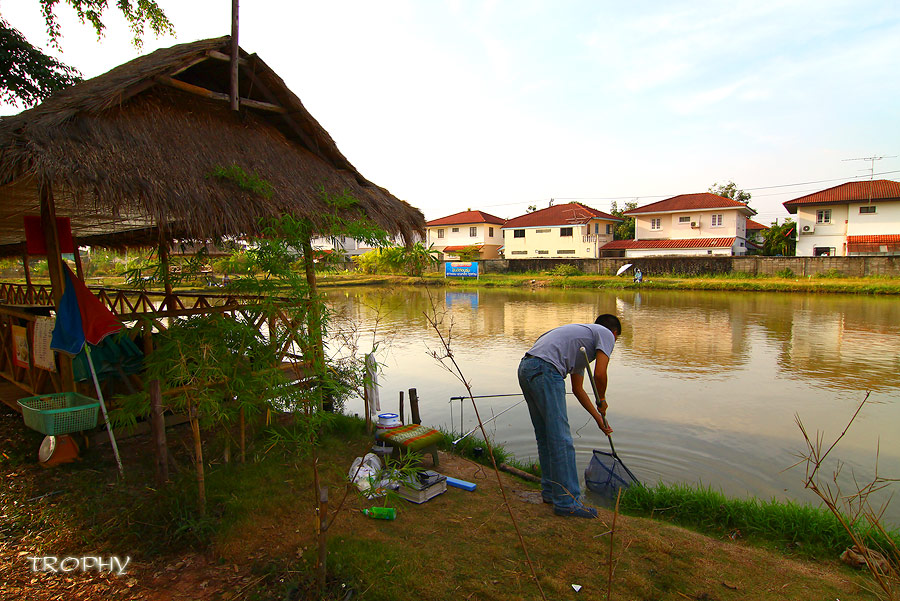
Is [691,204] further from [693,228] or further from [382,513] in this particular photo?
[382,513]

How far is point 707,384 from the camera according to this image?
8.48 meters

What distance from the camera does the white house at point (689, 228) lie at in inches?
1230

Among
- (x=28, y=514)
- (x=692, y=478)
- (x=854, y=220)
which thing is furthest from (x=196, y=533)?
(x=854, y=220)

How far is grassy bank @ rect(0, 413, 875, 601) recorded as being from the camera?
283 cm

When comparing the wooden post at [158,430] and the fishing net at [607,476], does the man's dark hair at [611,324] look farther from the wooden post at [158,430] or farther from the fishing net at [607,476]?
the wooden post at [158,430]

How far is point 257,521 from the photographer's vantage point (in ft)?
11.2

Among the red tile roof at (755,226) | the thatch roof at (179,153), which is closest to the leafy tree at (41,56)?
→ the thatch roof at (179,153)

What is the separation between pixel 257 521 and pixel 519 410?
4312 millimetres

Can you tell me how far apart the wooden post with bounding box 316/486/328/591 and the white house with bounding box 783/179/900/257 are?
109ft

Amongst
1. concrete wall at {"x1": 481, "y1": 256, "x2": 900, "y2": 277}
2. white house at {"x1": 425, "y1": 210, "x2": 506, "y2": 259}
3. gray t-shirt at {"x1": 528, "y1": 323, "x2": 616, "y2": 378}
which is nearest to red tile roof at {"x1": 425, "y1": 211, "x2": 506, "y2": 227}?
white house at {"x1": 425, "y1": 210, "x2": 506, "y2": 259}

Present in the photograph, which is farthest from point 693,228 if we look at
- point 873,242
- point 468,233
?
point 468,233

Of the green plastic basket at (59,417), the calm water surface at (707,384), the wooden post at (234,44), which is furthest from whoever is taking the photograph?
the calm water surface at (707,384)

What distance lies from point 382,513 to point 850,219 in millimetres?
33477

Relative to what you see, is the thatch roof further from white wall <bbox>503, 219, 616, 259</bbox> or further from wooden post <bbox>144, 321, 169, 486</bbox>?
white wall <bbox>503, 219, 616, 259</bbox>
